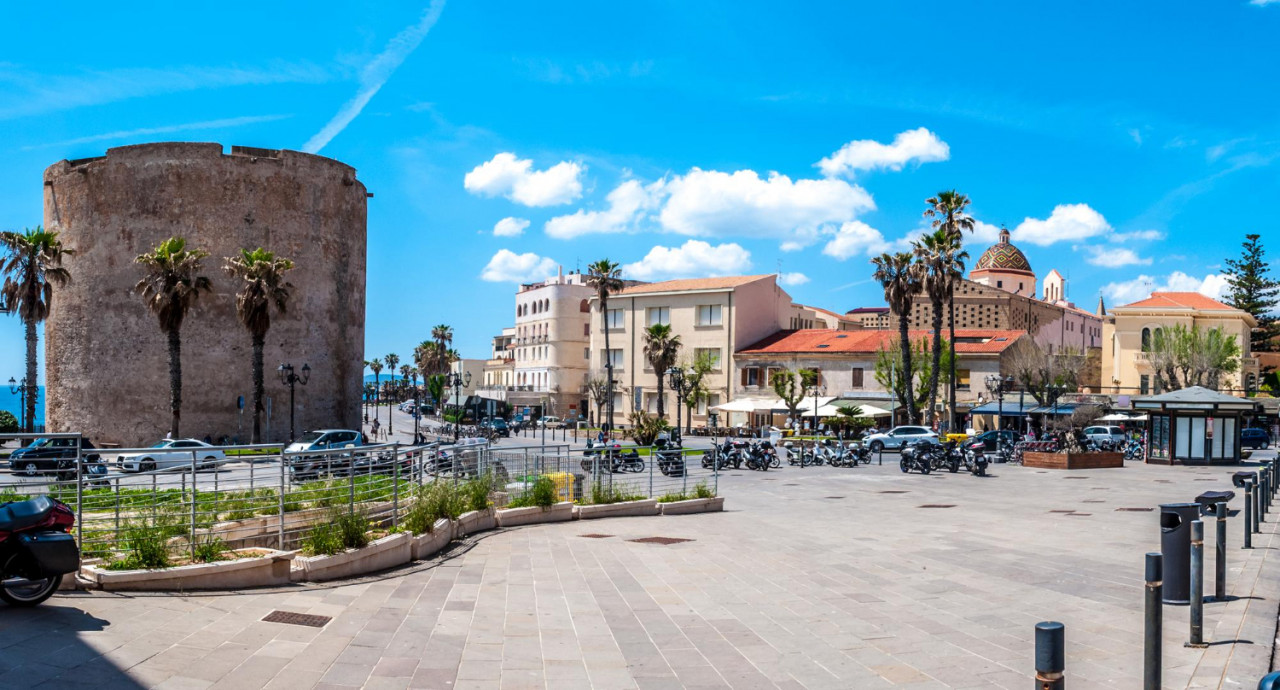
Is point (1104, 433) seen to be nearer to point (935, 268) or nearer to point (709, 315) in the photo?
point (935, 268)

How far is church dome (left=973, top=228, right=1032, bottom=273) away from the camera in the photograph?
104688 millimetres

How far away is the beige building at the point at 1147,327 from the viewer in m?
71.6

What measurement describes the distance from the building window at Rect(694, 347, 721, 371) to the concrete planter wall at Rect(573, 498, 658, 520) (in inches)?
2045

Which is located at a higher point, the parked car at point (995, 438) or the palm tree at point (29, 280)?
the palm tree at point (29, 280)

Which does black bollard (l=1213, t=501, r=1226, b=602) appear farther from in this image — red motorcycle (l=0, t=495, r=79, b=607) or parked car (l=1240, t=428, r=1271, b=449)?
parked car (l=1240, t=428, r=1271, b=449)

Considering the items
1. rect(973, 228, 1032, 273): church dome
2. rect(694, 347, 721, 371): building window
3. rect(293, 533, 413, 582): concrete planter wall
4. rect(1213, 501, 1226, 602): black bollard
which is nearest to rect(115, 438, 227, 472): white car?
rect(293, 533, 413, 582): concrete planter wall

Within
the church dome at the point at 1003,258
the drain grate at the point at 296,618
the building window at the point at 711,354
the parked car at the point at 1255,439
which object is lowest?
the parked car at the point at 1255,439

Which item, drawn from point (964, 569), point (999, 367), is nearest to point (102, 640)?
point (964, 569)

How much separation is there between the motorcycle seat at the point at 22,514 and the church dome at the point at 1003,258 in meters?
106

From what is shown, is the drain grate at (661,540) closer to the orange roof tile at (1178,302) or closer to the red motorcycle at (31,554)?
the red motorcycle at (31,554)

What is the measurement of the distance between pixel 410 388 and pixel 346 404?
116m

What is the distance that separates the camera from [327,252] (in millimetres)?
51062

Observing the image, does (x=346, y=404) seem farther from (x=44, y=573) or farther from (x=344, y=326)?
(x=44, y=573)

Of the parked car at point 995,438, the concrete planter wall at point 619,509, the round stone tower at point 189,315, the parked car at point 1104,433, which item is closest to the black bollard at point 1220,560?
the concrete planter wall at point 619,509
